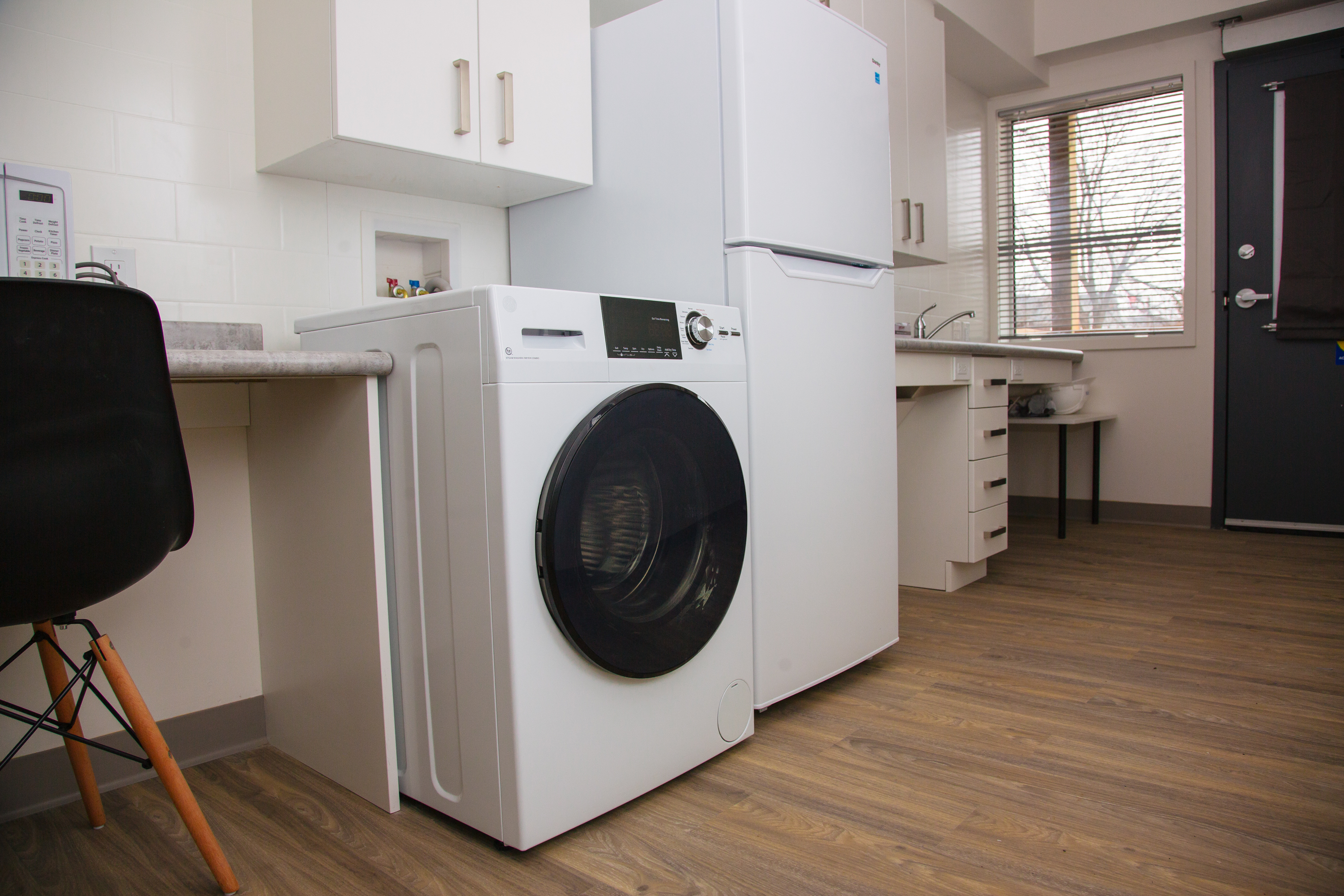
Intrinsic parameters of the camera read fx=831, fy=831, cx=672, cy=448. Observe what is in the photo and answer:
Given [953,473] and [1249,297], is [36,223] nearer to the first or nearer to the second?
[953,473]

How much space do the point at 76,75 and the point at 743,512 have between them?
4.76ft

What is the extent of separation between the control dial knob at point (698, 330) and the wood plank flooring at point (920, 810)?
2.66 ft

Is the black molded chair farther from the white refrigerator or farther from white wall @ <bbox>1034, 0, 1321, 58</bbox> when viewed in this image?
white wall @ <bbox>1034, 0, 1321, 58</bbox>

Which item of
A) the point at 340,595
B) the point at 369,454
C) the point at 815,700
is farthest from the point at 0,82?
the point at 815,700

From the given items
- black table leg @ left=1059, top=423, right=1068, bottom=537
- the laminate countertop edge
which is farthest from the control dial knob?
black table leg @ left=1059, top=423, right=1068, bottom=537

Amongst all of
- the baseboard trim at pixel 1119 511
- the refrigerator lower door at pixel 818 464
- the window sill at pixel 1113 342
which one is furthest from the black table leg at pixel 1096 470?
the refrigerator lower door at pixel 818 464

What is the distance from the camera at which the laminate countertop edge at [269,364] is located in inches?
46.3

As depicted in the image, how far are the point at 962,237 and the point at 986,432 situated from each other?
1754 millimetres

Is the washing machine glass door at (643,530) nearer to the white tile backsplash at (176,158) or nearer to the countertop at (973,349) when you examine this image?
the white tile backsplash at (176,158)

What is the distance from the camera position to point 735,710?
64.4 inches

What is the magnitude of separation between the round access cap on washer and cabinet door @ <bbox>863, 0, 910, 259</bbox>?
1.98m

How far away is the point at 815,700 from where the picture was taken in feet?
6.35

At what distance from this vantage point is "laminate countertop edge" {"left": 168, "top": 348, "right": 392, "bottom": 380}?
3.86 feet

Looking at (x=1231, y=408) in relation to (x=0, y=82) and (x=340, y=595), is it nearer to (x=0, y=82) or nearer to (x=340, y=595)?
(x=340, y=595)
